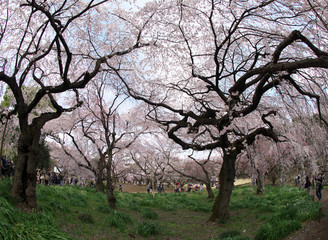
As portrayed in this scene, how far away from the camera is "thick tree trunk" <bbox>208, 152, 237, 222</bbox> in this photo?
842 centimetres

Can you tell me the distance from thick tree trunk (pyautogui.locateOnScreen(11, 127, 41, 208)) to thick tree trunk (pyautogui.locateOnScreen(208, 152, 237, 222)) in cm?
580

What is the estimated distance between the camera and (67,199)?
8.38m

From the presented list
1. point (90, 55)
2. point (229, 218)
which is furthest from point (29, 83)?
point (229, 218)

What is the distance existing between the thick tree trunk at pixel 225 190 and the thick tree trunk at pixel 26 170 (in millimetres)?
5804

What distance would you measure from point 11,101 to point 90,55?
4.39 meters

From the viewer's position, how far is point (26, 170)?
5.98 metres

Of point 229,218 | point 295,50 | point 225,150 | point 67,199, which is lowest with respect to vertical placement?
point 229,218

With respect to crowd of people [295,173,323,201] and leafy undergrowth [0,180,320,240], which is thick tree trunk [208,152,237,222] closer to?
leafy undergrowth [0,180,320,240]

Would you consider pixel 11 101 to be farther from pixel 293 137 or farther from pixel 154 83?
pixel 293 137

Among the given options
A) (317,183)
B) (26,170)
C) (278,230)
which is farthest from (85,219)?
(317,183)

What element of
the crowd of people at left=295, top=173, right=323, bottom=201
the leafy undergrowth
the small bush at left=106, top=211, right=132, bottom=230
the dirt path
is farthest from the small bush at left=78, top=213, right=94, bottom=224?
the crowd of people at left=295, top=173, right=323, bottom=201

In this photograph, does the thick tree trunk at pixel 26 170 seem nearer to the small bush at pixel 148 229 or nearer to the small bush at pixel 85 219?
the small bush at pixel 85 219

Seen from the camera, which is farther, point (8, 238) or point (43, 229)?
point (43, 229)

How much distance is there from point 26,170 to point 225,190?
20.6 ft
